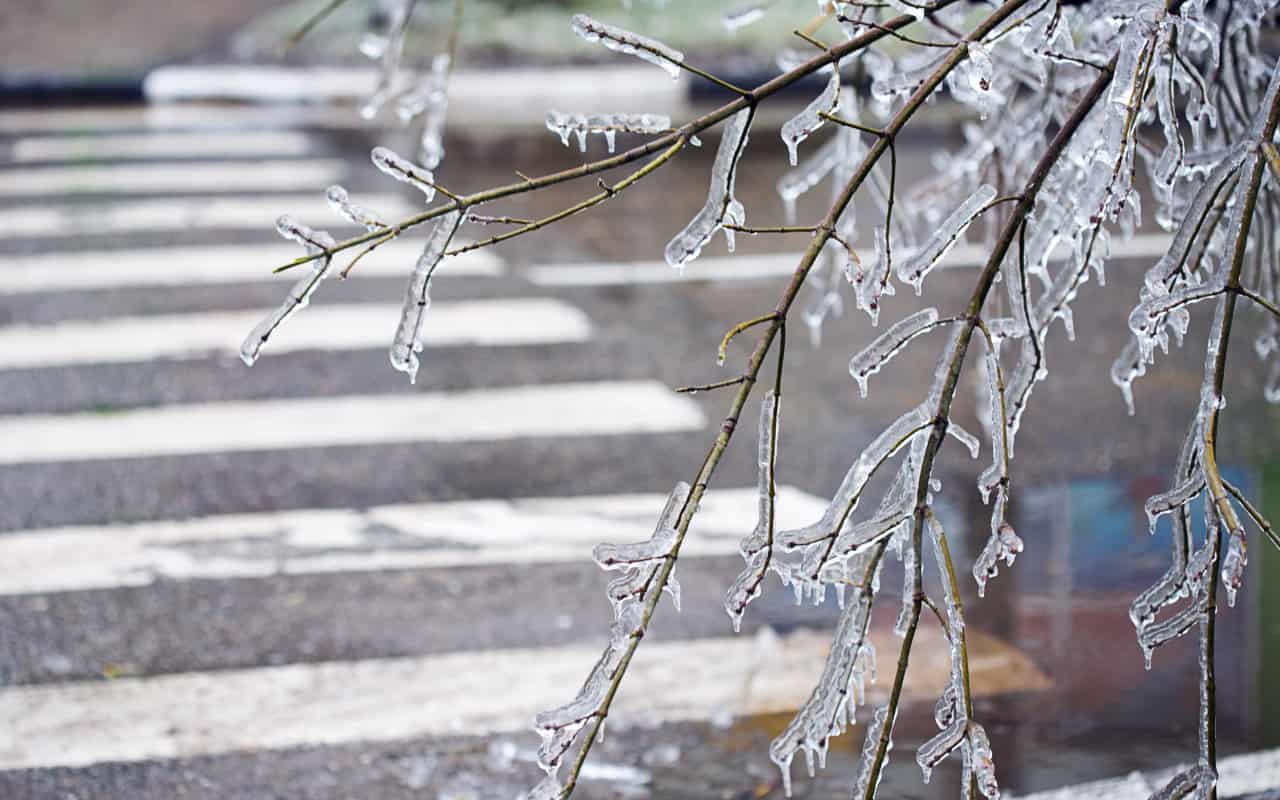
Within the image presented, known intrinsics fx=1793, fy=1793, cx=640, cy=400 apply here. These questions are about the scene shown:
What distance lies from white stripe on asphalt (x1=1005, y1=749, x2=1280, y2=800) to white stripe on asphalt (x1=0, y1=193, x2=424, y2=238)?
621cm

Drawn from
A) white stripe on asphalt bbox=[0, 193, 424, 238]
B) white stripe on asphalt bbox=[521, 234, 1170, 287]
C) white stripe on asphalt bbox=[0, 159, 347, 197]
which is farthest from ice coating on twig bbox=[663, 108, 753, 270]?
white stripe on asphalt bbox=[0, 159, 347, 197]

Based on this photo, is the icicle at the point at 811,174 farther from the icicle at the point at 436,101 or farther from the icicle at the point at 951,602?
the icicle at the point at 951,602

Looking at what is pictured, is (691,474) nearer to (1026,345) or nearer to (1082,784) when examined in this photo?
(1082,784)

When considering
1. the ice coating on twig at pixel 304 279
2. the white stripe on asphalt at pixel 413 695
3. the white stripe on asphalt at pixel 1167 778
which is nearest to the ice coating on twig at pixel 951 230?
the ice coating on twig at pixel 304 279

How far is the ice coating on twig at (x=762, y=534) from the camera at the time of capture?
194 cm

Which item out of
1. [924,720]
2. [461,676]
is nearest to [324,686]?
[461,676]

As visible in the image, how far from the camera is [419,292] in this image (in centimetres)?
210

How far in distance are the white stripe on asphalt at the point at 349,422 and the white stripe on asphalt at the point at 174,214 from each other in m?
2.89

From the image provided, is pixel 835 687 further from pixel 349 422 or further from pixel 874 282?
pixel 349 422

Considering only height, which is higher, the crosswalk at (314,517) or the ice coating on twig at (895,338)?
the ice coating on twig at (895,338)

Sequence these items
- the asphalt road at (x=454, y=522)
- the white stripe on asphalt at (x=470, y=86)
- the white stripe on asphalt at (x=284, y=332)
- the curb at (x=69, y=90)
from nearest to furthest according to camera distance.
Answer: the asphalt road at (x=454, y=522)
the white stripe on asphalt at (x=284, y=332)
the curb at (x=69, y=90)
the white stripe on asphalt at (x=470, y=86)

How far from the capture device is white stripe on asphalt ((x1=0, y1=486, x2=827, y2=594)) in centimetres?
465

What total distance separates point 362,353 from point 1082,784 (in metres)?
4.03

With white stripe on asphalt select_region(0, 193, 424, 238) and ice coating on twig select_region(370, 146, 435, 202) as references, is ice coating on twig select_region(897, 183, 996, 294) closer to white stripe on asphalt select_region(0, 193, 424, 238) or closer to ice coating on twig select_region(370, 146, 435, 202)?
ice coating on twig select_region(370, 146, 435, 202)
